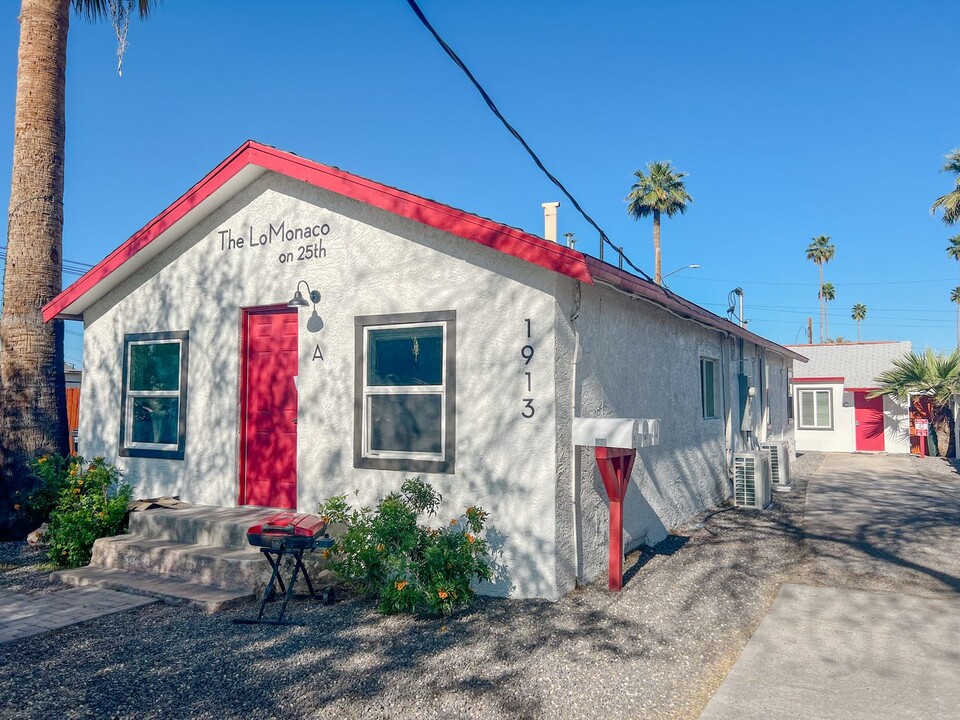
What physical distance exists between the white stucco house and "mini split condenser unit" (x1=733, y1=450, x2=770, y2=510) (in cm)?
219

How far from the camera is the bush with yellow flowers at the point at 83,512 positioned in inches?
279

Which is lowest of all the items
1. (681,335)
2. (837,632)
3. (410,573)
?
(837,632)

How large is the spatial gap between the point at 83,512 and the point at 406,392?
12.1 ft

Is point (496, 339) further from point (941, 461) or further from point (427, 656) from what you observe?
point (941, 461)

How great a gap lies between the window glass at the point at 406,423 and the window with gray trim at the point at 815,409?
21149mm

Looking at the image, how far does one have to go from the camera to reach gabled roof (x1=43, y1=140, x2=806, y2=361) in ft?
18.8

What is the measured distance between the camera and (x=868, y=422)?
75.4ft

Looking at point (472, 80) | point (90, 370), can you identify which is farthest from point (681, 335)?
point (90, 370)

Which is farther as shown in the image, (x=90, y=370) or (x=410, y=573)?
(x=90, y=370)

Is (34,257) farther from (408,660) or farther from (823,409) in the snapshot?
(823,409)

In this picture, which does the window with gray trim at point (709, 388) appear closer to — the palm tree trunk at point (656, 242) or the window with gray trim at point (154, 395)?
the window with gray trim at point (154, 395)

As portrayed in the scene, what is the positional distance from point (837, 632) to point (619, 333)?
10.9 feet

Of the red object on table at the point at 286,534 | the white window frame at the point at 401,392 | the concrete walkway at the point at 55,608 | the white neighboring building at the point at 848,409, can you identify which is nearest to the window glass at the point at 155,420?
the concrete walkway at the point at 55,608

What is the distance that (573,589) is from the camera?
605cm
